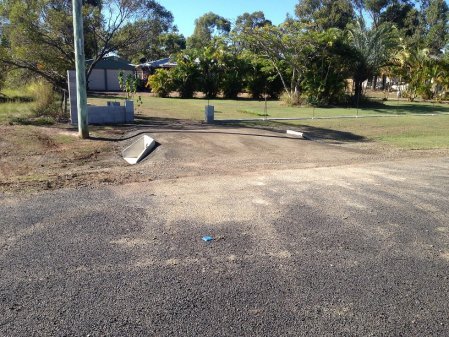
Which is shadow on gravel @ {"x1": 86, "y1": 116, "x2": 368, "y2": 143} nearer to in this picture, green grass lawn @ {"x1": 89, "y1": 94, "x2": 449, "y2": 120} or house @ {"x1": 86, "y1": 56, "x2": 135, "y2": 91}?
green grass lawn @ {"x1": 89, "y1": 94, "x2": 449, "y2": 120}

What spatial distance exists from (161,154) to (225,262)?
6.12 meters

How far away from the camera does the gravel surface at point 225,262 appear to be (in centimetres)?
326

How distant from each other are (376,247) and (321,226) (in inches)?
29.9

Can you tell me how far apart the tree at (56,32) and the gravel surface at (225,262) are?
11.6 metres

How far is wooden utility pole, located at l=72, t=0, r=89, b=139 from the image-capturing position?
1167 centimetres

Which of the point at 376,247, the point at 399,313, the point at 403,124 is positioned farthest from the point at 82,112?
the point at 403,124

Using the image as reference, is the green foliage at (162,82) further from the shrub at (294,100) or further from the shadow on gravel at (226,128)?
the shadow on gravel at (226,128)

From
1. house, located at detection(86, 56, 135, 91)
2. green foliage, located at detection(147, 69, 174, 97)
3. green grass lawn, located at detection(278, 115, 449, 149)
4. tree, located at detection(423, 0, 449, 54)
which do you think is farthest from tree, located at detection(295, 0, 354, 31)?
green grass lawn, located at detection(278, 115, 449, 149)

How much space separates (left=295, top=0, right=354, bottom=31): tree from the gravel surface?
6149cm

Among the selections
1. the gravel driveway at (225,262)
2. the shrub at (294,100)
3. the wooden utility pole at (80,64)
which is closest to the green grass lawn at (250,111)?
the shrub at (294,100)

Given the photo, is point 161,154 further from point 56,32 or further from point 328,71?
point 328,71

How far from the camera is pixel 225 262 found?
4230 mm

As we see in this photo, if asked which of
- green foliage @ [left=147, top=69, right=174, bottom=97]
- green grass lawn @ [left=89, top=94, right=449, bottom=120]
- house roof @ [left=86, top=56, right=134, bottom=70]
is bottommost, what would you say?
green grass lawn @ [left=89, top=94, right=449, bottom=120]

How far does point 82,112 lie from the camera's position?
488 inches
